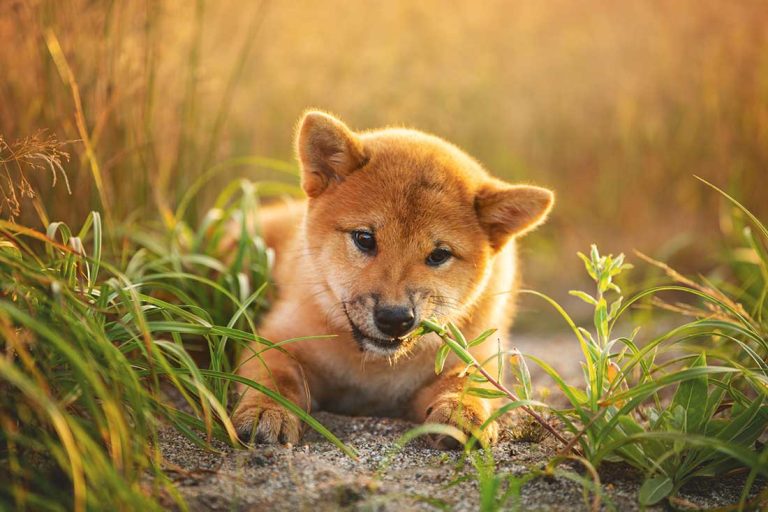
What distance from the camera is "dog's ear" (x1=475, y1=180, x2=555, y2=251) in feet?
10.3

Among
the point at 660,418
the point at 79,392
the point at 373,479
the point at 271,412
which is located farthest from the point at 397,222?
the point at 79,392

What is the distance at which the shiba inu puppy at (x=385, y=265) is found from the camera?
2928 mm

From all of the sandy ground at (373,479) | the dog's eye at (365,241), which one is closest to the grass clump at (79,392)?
the sandy ground at (373,479)

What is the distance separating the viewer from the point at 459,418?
8.43ft

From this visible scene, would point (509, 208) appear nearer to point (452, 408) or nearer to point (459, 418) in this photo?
point (452, 408)

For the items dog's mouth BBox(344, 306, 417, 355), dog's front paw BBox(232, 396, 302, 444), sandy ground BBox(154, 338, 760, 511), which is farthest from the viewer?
dog's mouth BBox(344, 306, 417, 355)

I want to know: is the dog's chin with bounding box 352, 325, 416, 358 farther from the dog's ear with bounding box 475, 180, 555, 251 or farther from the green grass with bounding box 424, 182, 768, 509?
the dog's ear with bounding box 475, 180, 555, 251

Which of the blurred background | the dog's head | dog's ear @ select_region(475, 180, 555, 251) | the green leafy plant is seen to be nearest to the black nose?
the dog's head

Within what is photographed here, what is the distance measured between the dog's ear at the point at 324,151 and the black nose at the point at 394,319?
0.80 meters

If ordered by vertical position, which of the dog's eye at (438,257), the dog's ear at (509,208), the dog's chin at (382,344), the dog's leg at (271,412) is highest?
the dog's ear at (509,208)

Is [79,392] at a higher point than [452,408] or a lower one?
higher

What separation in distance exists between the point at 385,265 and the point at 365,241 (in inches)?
7.9

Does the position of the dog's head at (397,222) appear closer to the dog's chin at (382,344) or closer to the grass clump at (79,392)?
the dog's chin at (382,344)

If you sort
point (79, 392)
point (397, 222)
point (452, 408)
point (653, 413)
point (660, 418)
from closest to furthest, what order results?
point (79, 392), point (660, 418), point (653, 413), point (452, 408), point (397, 222)
